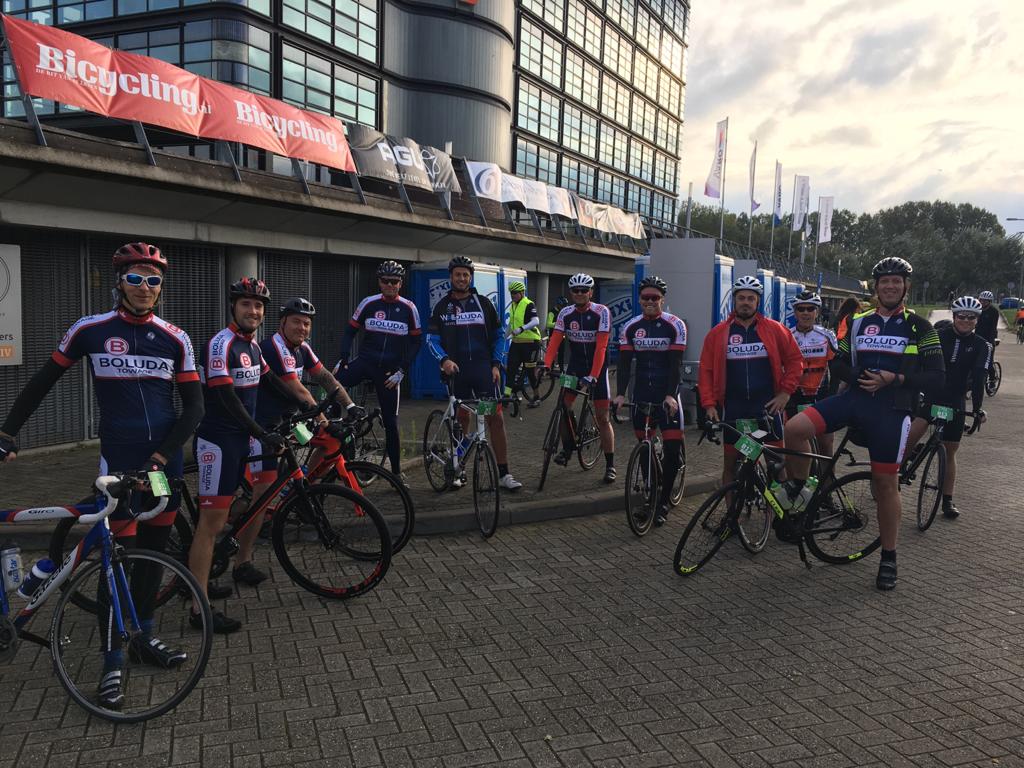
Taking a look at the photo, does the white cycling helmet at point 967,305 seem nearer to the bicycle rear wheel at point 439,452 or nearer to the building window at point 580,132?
the bicycle rear wheel at point 439,452

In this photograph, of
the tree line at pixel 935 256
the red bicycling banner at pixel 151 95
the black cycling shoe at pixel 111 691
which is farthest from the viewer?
the tree line at pixel 935 256

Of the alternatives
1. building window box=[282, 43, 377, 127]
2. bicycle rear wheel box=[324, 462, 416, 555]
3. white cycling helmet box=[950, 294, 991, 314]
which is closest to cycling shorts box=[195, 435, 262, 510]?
bicycle rear wheel box=[324, 462, 416, 555]

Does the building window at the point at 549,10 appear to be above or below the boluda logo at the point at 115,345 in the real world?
above

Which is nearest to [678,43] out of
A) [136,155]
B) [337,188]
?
[337,188]

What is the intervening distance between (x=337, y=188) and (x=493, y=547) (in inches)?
399

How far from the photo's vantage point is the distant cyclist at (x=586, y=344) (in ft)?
24.8

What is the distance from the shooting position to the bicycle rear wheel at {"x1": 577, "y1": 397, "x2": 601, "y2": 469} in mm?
7895

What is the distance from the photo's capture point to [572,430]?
7688mm

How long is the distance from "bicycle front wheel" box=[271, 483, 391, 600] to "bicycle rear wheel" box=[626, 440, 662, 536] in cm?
228

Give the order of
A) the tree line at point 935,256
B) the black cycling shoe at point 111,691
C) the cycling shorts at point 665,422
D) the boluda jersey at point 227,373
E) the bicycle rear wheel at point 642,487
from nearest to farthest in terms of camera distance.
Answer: the black cycling shoe at point 111,691, the boluda jersey at point 227,373, the bicycle rear wheel at point 642,487, the cycling shorts at point 665,422, the tree line at point 935,256

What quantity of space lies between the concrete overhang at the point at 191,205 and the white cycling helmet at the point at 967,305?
29.8 feet

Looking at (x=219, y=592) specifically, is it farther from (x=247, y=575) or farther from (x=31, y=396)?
(x=31, y=396)

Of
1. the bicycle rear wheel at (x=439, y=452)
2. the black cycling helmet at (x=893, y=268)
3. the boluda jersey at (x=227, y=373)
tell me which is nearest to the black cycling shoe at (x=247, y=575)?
the boluda jersey at (x=227, y=373)

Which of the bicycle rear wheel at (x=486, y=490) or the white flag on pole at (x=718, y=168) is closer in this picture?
the bicycle rear wheel at (x=486, y=490)
